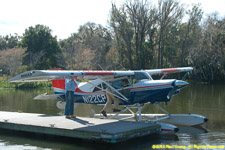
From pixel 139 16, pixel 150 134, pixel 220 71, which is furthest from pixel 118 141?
pixel 139 16

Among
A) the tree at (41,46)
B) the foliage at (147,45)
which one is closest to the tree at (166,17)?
the foliage at (147,45)

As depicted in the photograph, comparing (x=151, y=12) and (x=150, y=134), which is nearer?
(x=150, y=134)

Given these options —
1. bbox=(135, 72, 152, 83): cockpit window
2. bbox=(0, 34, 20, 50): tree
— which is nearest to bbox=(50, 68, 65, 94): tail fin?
bbox=(135, 72, 152, 83): cockpit window

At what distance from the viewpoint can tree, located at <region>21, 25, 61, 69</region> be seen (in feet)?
168

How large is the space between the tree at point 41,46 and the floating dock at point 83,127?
137 feet

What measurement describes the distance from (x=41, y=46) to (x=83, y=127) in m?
45.3

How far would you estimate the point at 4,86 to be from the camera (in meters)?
34.6

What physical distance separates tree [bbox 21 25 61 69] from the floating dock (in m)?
41.7

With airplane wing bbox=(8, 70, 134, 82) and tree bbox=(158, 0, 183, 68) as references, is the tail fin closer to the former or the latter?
airplane wing bbox=(8, 70, 134, 82)

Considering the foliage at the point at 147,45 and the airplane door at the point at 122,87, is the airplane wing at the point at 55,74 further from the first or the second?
the foliage at the point at 147,45

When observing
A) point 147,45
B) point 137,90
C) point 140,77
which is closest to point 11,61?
point 147,45

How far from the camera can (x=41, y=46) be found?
170 ft

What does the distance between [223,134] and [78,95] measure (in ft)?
17.6

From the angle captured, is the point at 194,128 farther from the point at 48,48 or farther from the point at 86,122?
the point at 48,48
